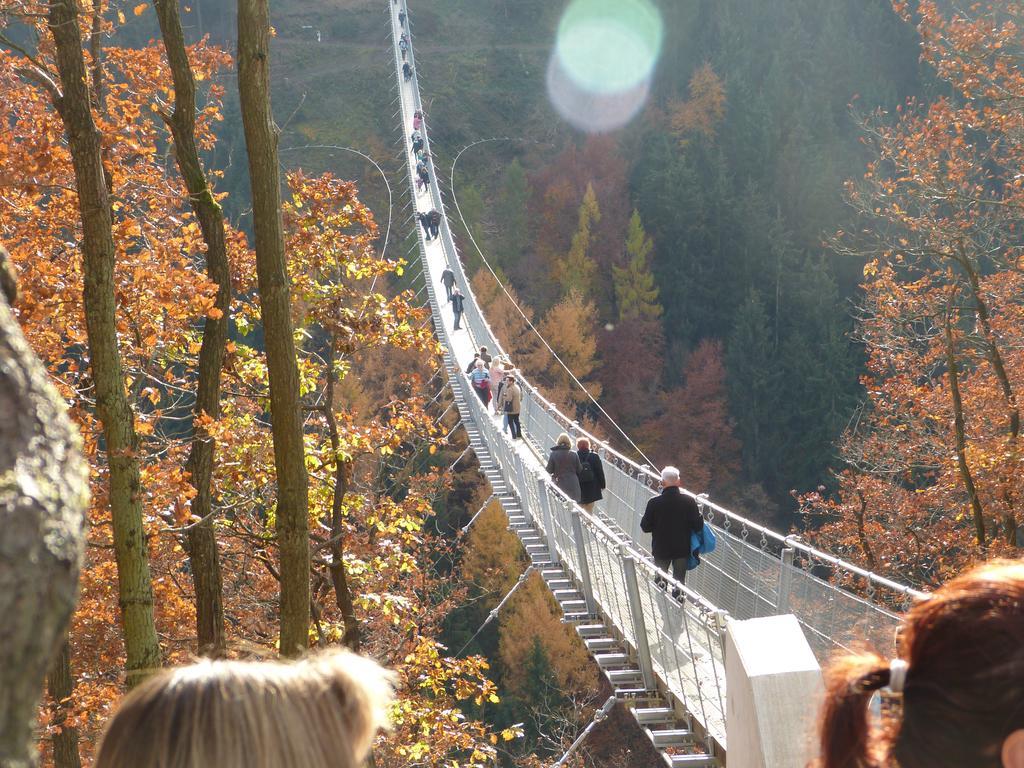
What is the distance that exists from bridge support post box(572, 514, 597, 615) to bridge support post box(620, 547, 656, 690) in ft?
4.39

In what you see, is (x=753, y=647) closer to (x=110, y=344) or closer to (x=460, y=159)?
(x=110, y=344)

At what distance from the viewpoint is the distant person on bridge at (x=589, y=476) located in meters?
9.45

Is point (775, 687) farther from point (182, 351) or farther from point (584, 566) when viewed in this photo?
point (182, 351)

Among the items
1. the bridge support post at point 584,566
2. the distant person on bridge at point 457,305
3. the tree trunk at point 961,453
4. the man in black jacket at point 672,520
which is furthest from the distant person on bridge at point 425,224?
the man in black jacket at point 672,520

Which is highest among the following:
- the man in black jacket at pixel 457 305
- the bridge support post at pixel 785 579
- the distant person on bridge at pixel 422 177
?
the distant person on bridge at pixel 422 177

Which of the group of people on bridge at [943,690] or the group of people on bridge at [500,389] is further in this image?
the group of people on bridge at [500,389]

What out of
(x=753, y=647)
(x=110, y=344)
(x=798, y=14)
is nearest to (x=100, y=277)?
(x=110, y=344)

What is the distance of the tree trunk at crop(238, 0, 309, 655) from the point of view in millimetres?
4504

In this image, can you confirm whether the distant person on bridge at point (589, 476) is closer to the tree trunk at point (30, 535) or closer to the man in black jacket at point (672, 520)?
the man in black jacket at point (672, 520)

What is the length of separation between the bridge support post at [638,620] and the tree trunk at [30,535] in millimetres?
5472

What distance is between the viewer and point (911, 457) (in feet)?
42.8

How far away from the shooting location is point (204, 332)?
620 cm

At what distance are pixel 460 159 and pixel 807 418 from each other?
2392 centimetres

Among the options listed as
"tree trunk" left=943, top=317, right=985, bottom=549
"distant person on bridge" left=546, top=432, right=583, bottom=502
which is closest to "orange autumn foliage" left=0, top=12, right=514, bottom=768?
"distant person on bridge" left=546, top=432, right=583, bottom=502
